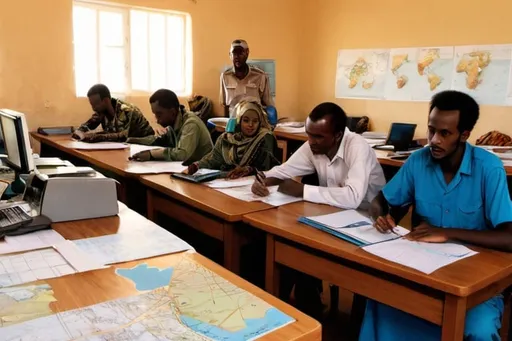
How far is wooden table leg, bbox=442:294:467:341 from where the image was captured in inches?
52.2

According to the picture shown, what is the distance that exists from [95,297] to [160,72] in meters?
4.51

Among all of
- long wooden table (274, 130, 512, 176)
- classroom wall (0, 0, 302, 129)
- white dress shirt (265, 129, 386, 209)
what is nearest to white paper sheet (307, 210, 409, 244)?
white dress shirt (265, 129, 386, 209)

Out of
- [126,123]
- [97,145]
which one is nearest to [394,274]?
[97,145]

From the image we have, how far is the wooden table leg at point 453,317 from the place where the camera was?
1327mm

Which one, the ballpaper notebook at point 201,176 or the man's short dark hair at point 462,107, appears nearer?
the man's short dark hair at point 462,107

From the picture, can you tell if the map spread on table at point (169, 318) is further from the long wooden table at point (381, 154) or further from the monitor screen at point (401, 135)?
the monitor screen at point (401, 135)

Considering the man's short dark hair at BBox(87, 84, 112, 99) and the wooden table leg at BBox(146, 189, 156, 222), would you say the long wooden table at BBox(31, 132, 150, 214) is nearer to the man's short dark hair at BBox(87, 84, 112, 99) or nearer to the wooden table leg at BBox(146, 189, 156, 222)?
the wooden table leg at BBox(146, 189, 156, 222)

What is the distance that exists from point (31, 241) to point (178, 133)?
75.7 inches

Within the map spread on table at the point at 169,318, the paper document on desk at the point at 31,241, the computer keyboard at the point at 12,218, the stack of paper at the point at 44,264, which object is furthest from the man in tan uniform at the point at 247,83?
the map spread on table at the point at 169,318

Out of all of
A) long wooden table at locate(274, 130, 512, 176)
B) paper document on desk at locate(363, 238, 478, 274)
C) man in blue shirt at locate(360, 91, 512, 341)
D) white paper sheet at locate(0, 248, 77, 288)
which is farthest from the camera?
long wooden table at locate(274, 130, 512, 176)

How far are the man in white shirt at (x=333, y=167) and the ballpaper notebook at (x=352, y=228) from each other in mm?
184

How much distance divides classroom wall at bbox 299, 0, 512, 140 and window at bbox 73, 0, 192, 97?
165 centimetres

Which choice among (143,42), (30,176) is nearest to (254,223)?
(30,176)

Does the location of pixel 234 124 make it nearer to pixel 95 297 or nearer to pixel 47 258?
pixel 47 258
